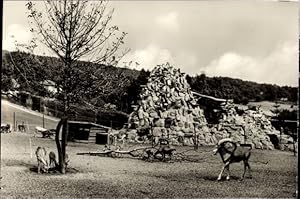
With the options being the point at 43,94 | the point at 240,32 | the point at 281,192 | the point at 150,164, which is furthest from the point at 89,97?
the point at 281,192

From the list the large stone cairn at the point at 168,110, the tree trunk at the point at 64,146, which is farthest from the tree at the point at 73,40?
the large stone cairn at the point at 168,110

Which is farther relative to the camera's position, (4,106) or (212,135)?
(212,135)

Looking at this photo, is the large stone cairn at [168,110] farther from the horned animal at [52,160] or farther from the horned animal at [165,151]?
the horned animal at [52,160]

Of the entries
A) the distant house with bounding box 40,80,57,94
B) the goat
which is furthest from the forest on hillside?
the goat

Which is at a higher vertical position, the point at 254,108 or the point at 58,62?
the point at 58,62

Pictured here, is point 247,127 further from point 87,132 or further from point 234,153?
point 87,132

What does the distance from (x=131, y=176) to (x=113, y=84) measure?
0.84 feet

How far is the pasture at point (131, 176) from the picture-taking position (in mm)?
1183

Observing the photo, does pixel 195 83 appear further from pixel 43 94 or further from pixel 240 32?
pixel 43 94

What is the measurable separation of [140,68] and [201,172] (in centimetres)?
34

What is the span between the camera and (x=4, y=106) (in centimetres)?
116

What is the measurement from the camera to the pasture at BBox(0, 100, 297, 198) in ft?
3.88

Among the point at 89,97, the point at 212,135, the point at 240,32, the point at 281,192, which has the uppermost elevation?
the point at 240,32

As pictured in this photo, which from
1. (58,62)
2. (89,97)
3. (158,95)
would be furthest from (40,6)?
(158,95)
